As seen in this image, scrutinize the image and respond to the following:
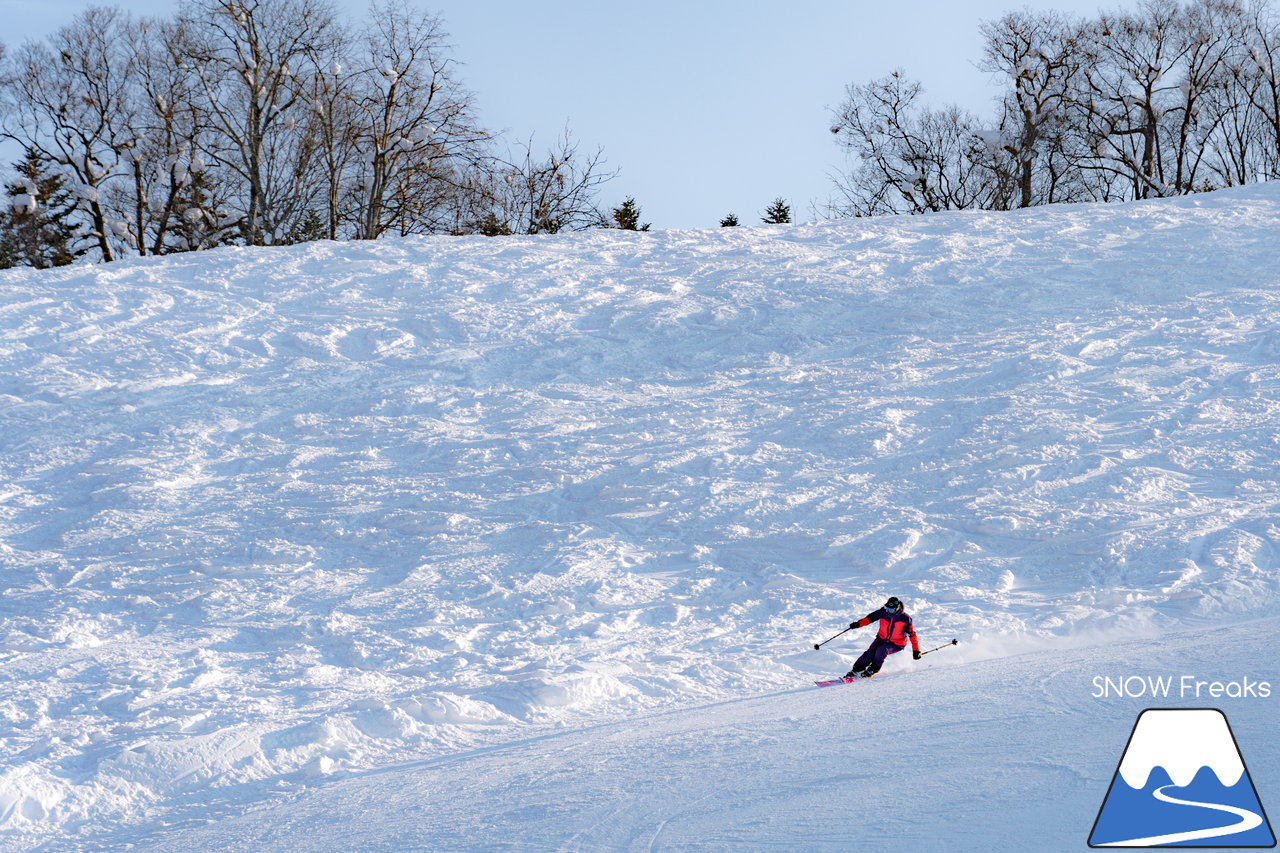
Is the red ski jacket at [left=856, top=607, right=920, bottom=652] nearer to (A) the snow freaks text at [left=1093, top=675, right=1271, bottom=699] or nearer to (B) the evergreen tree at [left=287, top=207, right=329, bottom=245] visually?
(A) the snow freaks text at [left=1093, top=675, right=1271, bottom=699]

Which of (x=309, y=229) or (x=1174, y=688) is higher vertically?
(x=309, y=229)

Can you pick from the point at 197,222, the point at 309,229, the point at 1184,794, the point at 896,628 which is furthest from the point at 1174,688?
the point at 309,229

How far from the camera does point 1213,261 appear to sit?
51.7 ft

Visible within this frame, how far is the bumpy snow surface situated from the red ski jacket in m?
0.27

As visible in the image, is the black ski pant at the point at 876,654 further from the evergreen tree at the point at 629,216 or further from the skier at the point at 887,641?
the evergreen tree at the point at 629,216

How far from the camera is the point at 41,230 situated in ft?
117

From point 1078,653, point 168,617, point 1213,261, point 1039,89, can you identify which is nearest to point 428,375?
point 168,617

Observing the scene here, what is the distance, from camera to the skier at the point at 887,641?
724cm

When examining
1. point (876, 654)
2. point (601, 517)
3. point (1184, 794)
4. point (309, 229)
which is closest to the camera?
point (1184, 794)

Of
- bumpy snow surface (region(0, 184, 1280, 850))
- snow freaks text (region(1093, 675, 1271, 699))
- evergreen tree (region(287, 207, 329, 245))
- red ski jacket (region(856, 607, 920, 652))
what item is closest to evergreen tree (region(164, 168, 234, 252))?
evergreen tree (region(287, 207, 329, 245))

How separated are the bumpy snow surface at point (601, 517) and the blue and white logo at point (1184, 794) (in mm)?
129

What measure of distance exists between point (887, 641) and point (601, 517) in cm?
375

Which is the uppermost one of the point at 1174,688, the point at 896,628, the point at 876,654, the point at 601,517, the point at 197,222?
the point at 197,222

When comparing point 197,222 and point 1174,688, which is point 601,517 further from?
point 197,222
